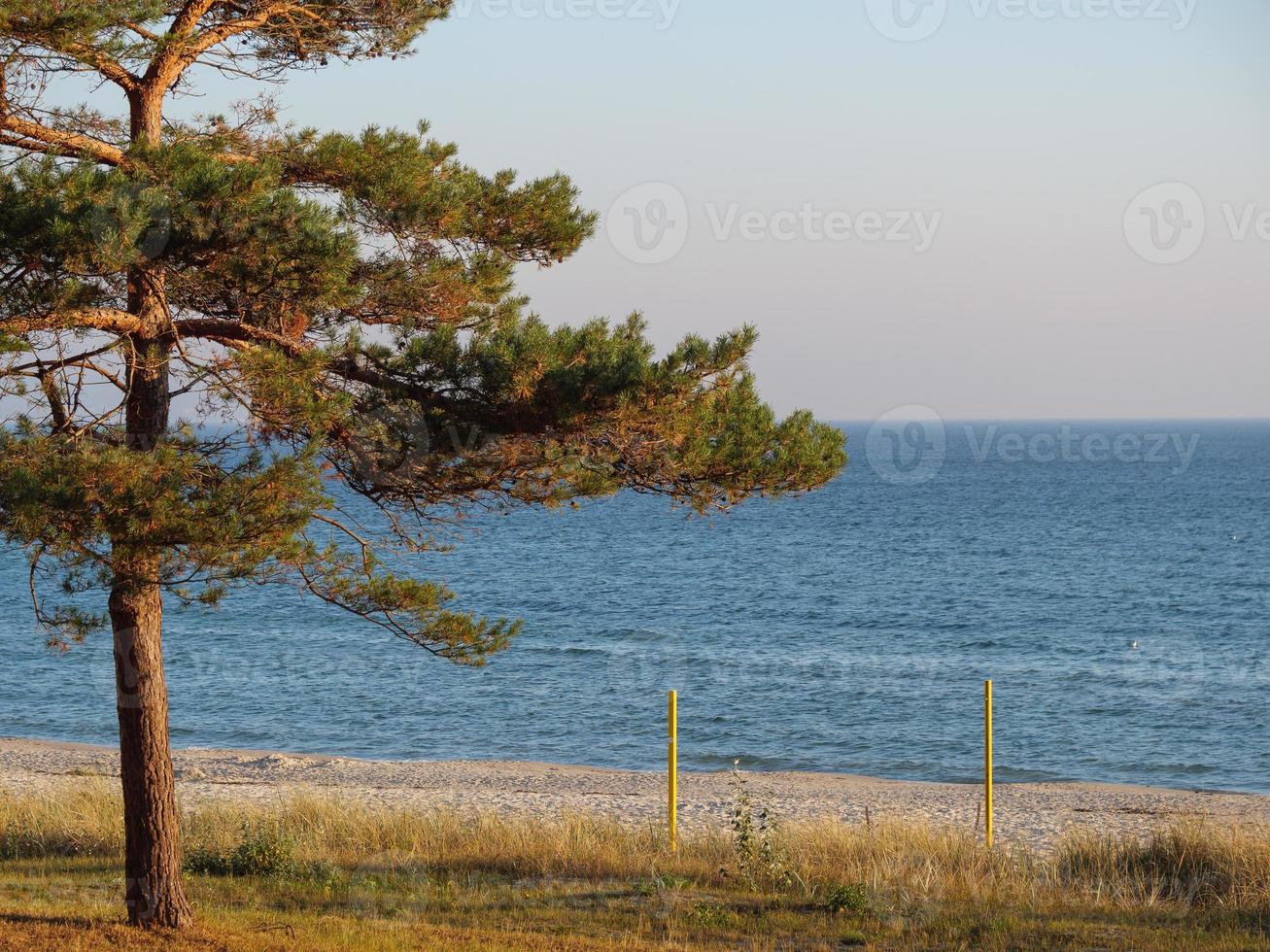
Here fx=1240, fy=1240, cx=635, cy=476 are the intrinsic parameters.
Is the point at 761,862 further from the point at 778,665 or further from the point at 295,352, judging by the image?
the point at 778,665

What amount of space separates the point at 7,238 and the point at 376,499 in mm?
3156

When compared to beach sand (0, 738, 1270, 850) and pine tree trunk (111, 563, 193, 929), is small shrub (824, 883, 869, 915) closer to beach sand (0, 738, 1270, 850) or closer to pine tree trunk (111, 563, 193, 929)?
pine tree trunk (111, 563, 193, 929)

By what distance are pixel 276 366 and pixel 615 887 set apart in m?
5.67

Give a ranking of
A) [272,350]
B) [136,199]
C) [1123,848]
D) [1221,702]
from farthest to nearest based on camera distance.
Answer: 1. [1221,702]
2. [1123,848]
3. [272,350]
4. [136,199]

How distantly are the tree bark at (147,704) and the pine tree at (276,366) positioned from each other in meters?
0.02

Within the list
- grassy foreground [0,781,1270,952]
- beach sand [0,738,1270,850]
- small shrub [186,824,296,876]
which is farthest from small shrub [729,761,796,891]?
beach sand [0,738,1270,850]

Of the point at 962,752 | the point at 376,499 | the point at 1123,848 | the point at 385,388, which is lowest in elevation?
the point at 962,752

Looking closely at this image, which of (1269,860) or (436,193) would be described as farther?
(1269,860)

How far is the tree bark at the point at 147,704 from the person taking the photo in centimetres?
774

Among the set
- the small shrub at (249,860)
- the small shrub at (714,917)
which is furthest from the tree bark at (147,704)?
the small shrub at (714,917)

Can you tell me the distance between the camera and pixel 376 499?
8.70 metres

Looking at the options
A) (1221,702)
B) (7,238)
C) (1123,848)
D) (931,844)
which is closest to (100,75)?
(7,238)

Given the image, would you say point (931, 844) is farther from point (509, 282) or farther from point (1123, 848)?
point (509, 282)

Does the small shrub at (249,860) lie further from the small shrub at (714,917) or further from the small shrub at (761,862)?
the small shrub at (761,862)
